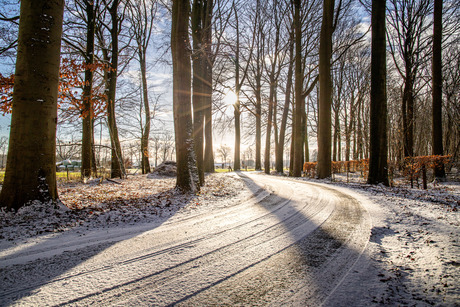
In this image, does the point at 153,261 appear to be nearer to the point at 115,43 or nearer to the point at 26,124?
the point at 26,124

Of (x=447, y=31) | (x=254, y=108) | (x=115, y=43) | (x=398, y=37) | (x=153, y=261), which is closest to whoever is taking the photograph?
(x=153, y=261)

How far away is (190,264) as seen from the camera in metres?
1.87

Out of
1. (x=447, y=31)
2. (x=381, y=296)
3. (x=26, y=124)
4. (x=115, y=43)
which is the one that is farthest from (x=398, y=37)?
(x=26, y=124)

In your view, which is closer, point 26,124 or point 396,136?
point 26,124

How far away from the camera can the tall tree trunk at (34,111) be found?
3396 mm

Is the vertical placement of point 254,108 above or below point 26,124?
above

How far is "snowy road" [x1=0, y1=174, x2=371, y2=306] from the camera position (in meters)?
1.42

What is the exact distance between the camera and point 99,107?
6.88 m

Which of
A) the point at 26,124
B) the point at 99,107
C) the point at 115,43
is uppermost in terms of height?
the point at 115,43

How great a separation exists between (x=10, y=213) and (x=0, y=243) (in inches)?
44.1

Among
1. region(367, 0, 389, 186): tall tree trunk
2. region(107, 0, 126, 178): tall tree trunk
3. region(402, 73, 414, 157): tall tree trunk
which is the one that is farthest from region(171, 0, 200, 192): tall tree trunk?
region(402, 73, 414, 157): tall tree trunk

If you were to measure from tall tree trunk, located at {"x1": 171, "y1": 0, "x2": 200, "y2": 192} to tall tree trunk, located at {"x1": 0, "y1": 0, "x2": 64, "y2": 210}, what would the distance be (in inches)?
108

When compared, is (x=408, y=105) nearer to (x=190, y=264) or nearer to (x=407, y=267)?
(x=407, y=267)

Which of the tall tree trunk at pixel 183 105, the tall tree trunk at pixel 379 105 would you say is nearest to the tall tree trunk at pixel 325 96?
the tall tree trunk at pixel 379 105
